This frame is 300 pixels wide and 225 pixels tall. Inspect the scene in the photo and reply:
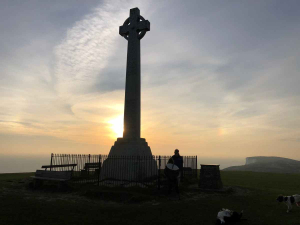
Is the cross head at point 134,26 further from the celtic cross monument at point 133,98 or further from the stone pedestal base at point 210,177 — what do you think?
the stone pedestal base at point 210,177

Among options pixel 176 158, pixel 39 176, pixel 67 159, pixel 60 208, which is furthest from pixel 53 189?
pixel 176 158

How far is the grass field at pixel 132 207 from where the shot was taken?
22.1ft

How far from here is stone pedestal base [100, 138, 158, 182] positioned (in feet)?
42.0

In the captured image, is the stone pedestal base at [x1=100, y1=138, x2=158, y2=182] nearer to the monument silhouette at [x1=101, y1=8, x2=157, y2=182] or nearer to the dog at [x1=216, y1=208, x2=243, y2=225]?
the monument silhouette at [x1=101, y1=8, x2=157, y2=182]

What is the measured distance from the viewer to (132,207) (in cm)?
842

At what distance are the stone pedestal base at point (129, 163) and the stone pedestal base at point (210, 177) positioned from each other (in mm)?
3175

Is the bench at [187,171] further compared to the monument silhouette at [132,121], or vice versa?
the bench at [187,171]

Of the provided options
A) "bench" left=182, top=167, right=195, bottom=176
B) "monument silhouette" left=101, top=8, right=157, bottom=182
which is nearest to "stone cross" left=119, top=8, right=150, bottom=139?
"monument silhouette" left=101, top=8, right=157, bottom=182

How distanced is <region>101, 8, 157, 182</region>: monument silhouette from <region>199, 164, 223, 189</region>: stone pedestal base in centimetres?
334

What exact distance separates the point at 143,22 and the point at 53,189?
1228 cm

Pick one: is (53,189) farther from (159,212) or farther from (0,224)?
(159,212)

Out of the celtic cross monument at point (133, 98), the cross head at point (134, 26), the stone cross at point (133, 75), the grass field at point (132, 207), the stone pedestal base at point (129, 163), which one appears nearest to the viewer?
the grass field at point (132, 207)

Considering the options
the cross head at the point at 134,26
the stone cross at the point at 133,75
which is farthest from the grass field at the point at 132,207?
the cross head at the point at 134,26

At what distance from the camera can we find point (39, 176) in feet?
40.6
